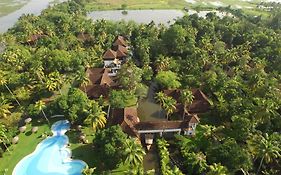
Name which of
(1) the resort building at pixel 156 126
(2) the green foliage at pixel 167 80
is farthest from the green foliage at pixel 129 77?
(1) the resort building at pixel 156 126

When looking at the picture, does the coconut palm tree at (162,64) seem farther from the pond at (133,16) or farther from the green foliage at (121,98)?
the pond at (133,16)

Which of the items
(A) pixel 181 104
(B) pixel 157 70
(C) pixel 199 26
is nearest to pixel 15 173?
(A) pixel 181 104

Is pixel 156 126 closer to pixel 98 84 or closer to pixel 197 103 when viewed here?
pixel 197 103

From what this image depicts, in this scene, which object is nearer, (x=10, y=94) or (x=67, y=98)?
(x=67, y=98)

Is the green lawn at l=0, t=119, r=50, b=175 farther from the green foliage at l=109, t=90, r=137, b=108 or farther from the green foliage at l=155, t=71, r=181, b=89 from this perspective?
the green foliage at l=155, t=71, r=181, b=89

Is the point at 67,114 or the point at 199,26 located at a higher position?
the point at 199,26

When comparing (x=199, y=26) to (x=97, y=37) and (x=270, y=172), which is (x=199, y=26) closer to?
(x=97, y=37)
